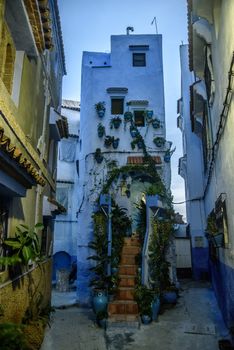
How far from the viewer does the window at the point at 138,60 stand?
17.1m

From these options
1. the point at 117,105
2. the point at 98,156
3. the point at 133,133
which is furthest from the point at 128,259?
the point at 117,105

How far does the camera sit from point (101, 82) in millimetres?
16672

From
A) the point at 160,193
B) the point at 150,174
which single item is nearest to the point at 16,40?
the point at 160,193

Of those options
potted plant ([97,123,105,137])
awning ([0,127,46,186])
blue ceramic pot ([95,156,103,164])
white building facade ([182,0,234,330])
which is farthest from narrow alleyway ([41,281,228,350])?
potted plant ([97,123,105,137])

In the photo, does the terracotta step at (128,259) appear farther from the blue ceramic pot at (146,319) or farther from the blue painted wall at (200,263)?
the blue painted wall at (200,263)

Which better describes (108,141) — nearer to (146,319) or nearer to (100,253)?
(100,253)

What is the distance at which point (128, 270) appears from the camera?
10727mm

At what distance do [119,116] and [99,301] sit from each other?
995cm

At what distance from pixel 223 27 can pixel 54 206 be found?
7.19m

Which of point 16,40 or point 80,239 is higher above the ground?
point 16,40

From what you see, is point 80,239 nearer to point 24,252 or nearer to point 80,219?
point 80,219

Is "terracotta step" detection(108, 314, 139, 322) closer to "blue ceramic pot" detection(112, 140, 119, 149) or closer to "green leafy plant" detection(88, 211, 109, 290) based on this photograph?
"green leafy plant" detection(88, 211, 109, 290)

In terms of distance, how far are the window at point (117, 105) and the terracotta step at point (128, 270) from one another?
8810mm

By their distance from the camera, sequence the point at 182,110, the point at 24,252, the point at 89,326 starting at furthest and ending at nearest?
the point at 182,110, the point at 89,326, the point at 24,252
